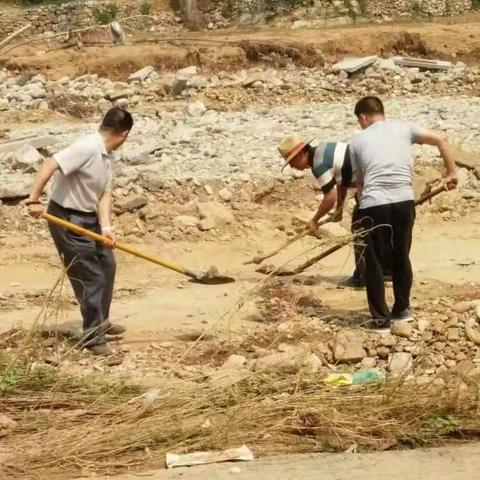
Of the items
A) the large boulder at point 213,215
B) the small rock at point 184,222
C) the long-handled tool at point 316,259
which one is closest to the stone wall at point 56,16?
the large boulder at point 213,215

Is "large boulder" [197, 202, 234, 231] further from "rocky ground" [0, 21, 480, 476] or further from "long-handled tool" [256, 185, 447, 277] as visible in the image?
"long-handled tool" [256, 185, 447, 277]

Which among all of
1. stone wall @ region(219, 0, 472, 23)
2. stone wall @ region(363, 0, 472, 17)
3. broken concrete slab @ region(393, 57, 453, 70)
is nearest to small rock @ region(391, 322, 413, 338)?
broken concrete slab @ region(393, 57, 453, 70)

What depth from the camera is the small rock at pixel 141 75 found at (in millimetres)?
18372

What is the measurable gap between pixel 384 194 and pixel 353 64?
41.6 ft

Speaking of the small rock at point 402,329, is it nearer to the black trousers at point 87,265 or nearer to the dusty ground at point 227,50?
the black trousers at point 87,265

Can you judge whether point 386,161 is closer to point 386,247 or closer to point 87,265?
point 386,247

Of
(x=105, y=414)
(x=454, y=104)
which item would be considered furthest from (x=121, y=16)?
(x=105, y=414)

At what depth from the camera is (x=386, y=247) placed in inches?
245

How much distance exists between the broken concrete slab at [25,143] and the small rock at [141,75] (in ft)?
20.0

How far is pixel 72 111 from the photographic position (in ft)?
53.5

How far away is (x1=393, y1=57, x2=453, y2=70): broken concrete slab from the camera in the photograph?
18734 mm

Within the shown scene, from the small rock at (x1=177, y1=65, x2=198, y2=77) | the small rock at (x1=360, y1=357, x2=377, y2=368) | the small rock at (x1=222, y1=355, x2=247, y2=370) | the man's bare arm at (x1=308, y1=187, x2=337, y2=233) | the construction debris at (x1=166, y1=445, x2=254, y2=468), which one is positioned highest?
the man's bare arm at (x1=308, y1=187, x2=337, y2=233)

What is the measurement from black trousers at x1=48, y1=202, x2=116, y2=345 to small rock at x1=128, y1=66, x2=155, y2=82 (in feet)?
41.4

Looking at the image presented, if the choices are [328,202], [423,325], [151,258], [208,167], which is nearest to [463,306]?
[423,325]
